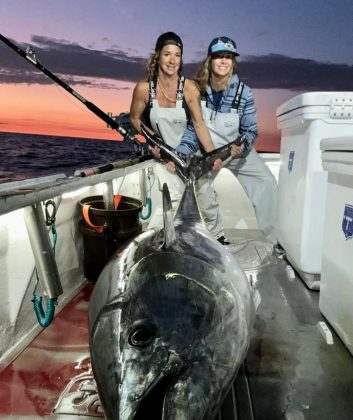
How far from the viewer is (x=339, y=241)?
2.18 metres

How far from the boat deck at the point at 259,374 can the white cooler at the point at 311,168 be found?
13.7 inches

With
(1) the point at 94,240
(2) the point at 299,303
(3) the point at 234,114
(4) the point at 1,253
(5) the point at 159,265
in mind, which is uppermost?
(3) the point at 234,114

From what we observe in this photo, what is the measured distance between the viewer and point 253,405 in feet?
5.61

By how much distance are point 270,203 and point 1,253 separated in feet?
9.27

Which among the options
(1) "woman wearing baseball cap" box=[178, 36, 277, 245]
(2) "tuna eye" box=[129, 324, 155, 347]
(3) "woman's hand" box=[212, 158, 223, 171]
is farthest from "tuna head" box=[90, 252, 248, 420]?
(1) "woman wearing baseball cap" box=[178, 36, 277, 245]

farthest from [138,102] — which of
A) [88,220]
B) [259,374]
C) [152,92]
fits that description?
[259,374]

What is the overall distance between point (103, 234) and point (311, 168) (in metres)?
1.58

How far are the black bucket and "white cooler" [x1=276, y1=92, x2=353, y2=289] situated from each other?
1246 mm

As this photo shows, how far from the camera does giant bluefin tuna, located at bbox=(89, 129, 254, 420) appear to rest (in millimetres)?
1114

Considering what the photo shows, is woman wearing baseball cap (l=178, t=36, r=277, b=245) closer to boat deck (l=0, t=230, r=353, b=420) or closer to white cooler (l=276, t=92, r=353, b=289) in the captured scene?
white cooler (l=276, t=92, r=353, b=289)

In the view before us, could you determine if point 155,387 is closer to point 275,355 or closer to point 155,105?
point 275,355

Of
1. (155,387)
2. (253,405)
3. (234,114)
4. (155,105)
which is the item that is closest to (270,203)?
(234,114)

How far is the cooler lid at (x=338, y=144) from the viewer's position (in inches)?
77.9

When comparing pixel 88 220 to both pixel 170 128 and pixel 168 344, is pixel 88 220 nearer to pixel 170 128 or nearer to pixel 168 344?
pixel 170 128
